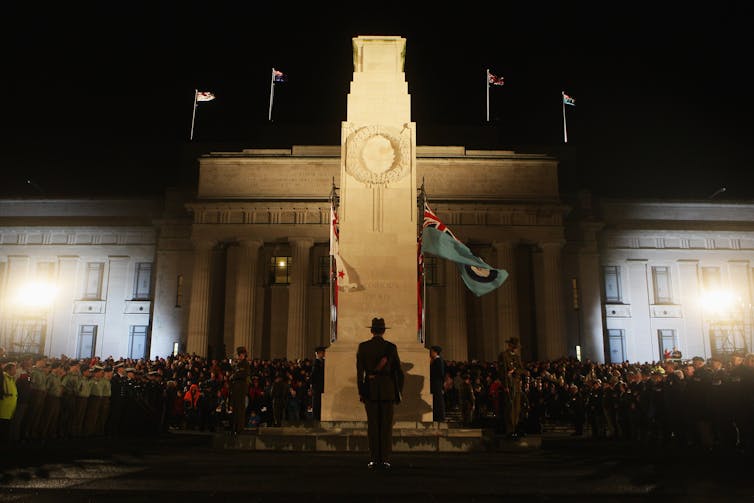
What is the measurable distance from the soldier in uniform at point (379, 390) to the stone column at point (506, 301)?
32.3 metres

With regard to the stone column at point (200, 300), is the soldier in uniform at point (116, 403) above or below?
below

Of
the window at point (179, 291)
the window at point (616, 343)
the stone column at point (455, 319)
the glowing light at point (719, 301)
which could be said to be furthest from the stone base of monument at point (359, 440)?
the glowing light at point (719, 301)

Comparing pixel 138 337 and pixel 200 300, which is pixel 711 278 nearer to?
pixel 200 300

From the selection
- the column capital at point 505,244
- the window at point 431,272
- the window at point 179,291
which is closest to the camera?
the column capital at point 505,244

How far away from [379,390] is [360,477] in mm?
1058

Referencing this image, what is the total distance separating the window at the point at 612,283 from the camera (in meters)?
47.8

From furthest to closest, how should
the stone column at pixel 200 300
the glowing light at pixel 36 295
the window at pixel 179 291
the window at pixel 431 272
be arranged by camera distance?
the glowing light at pixel 36 295 < the window at pixel 179 291 < the window at pixel 431 272 < the stone column at pixel 200 300

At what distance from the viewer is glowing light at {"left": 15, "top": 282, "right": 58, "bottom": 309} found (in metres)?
47.2


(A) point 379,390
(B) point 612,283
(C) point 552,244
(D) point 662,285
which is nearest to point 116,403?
(A) point 379,390

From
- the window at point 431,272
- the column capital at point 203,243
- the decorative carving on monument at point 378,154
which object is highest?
the column capital at point 203,243

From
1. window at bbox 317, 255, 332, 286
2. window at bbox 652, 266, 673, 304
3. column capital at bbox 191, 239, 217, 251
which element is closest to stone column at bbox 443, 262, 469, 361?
window at bbox 317, 255, 332, 286

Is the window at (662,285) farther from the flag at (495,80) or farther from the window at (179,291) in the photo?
the window at (179,291)

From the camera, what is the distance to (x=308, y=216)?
1630 inches

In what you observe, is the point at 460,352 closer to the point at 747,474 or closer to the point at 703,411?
the point at 703,411
